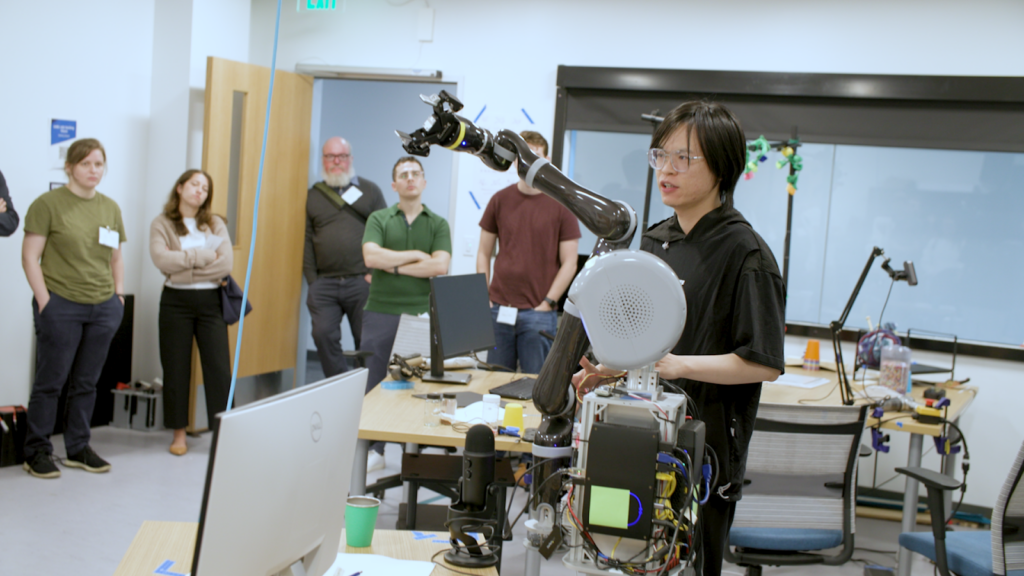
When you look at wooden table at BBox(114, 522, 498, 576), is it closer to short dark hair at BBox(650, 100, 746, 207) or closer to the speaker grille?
the speaker grille

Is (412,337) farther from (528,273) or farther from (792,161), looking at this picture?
(792,161)

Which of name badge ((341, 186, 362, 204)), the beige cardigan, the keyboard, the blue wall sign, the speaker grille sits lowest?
the keyboard

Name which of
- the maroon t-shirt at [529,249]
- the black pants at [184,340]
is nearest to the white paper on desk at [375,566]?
the maroon t-shirt at [529,249]

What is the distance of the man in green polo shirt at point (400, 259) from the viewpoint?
147 inches

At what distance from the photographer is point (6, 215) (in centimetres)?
338

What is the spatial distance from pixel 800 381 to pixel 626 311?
283 centimetres

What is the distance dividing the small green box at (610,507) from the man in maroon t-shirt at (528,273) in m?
2.66

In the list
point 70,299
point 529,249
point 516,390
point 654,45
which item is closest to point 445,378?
point 516,390

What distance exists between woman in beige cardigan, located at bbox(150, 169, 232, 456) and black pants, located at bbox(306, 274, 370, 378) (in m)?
0.66

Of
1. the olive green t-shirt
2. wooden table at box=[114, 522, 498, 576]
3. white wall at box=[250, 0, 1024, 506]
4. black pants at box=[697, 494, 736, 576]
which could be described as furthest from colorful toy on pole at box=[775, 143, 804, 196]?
the olive green t-shirt

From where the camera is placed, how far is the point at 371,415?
247 centimetres

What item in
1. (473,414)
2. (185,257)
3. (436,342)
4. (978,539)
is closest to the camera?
(978,539)

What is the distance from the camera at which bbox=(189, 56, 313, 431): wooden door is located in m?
4.47

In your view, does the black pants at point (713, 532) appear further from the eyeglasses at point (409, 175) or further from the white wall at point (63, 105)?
the white wall at point (63, 105)
